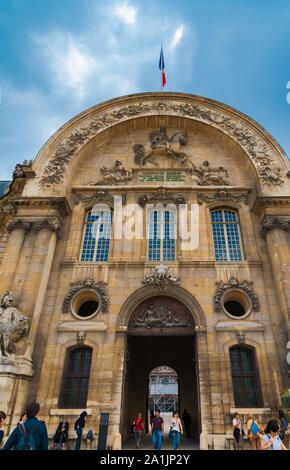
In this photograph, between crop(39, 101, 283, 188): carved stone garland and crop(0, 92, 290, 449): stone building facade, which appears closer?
crop(0, 92, 290, 449): stone building facade

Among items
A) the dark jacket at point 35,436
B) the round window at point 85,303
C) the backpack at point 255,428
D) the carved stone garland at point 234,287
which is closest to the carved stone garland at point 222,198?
the carved stone garland at point 234,287

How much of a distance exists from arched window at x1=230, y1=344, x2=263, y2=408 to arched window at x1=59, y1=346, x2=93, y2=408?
6.26 metres

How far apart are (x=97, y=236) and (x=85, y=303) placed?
12.0ft

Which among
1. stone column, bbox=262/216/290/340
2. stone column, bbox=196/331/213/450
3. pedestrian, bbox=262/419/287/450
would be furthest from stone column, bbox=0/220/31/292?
stone column, bbox=262/216/290/340

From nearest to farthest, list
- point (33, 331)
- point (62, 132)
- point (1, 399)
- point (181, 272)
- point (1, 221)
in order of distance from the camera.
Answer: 1. point (1, 399)
2. point (33, 331)
3. point (181, 272)
4. point (1, 221)
5. point (62, 132)

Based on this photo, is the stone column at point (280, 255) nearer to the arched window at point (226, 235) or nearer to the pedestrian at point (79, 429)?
the arched window at point (226, 235)

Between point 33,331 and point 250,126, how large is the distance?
16.9 m

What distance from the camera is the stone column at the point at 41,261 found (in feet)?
40.7

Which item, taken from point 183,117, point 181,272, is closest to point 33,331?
point 181,272

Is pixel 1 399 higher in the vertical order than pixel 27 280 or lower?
lower

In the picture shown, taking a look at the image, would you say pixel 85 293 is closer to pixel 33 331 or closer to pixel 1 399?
pixel 33 331

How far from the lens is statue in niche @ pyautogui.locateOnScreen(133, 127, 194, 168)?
18328 millimetres

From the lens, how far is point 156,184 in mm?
17172

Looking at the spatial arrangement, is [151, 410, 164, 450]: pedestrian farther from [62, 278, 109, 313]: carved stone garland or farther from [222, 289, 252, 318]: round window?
[222, 289, 252, 318]: round window
